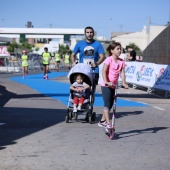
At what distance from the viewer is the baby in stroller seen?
10391 millimetres

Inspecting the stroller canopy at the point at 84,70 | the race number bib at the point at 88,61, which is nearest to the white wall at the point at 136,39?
the race number bib at the point at 88,61

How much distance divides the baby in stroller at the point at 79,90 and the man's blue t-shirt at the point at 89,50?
1.51 feet

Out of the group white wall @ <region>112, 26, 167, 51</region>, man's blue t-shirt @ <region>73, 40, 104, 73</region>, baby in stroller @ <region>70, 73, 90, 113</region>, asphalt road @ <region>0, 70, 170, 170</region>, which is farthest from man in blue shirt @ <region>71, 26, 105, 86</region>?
white wall @ <region>112, 26, 167, 51</region>

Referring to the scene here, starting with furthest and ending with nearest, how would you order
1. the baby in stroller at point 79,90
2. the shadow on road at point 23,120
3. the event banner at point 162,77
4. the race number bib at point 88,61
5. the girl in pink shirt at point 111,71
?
the event banner at point 162,77, the race number bib at point 88,61, the baby in stroller at point 79,90, the girl in pink shirt at point 111,71, the shadow on road at point 23,120

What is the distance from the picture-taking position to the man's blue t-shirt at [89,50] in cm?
1067

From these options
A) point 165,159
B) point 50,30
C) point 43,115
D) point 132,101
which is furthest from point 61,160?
point 50,30

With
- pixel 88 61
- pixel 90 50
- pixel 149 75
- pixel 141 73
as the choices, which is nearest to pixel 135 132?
pixel 88 61

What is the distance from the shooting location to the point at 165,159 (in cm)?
691

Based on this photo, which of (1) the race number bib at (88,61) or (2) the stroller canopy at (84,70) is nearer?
(2) the stroller canopy at (84,70)

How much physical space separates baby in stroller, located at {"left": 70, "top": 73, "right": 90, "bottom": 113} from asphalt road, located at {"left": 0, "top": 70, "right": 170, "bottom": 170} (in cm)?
42

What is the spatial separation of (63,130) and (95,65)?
1871mm

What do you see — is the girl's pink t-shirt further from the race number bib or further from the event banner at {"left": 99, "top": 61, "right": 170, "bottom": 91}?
the event banner at {"left": 99, "top": 61, "right": 170, "bottom": 91}

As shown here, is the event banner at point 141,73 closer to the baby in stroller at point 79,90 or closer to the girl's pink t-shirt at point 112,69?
Answer: the baby in stroller at point 79,90

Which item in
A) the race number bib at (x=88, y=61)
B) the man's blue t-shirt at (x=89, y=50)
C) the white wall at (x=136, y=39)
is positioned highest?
the white wall at (x=136, y=39)
